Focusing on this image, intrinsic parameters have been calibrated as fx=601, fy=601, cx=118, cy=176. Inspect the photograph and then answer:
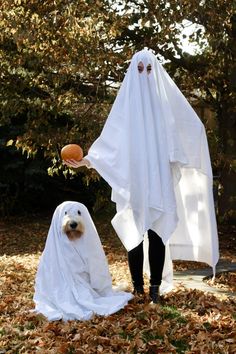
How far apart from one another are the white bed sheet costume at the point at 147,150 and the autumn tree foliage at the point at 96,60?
2.97 meters

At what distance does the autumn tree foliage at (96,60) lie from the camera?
25.2 ft

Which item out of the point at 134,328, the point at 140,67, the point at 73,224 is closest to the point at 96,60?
the point at 140,67

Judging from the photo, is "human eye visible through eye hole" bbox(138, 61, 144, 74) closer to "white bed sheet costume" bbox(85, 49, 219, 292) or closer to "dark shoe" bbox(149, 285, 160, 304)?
"white bed sheet costume" bbox(85, 49, 219, 292)

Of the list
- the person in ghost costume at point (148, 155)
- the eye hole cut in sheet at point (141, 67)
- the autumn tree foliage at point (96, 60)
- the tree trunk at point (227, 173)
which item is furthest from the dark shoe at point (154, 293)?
the tree trunk at point (227, 173)

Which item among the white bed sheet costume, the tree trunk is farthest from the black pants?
the tree trunk

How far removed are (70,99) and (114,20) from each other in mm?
1538

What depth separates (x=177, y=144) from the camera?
4762 mm

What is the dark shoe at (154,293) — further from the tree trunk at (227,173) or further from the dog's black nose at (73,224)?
the tree trunk at (227,173)

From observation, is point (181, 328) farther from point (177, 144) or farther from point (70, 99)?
point (70, 99)

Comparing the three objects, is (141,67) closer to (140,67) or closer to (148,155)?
(140,67)

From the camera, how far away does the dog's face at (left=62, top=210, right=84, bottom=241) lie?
15.6 feet

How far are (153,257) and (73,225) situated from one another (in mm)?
699

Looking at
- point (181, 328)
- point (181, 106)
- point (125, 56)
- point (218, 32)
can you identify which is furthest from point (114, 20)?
point (181, 328)

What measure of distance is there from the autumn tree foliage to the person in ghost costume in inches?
117
